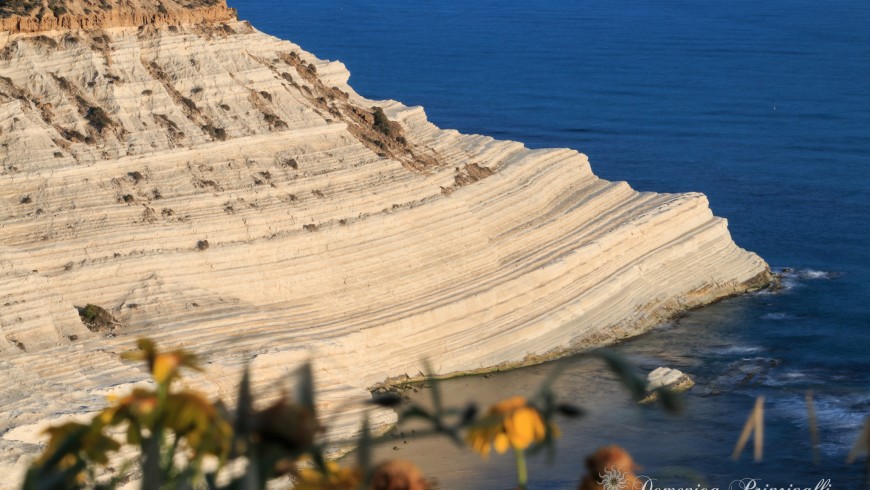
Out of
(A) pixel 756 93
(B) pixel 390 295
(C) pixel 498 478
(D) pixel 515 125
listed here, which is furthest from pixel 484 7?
(C) pixel 498 478

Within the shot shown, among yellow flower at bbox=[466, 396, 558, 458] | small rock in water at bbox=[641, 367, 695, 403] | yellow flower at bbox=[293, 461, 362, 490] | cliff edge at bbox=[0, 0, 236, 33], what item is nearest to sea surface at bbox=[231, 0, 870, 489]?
small rock in water at bbox=[641, 367, 695, 403]

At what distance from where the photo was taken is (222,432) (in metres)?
5.25

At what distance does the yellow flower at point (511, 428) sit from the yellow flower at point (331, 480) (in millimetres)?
482

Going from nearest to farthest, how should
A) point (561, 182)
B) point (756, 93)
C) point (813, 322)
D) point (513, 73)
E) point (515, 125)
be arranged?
1. point (813, 322)
2. point (561, 182)
3. point (515, 125)
4. point (756, 93)
5. point (513, 73)

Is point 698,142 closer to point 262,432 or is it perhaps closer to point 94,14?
point 94,14

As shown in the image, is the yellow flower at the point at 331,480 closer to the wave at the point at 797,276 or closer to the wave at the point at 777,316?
the wave at the point at 777,316

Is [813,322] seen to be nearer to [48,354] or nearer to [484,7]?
[48,354]

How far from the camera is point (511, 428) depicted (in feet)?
17.1

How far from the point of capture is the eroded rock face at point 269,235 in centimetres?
3419

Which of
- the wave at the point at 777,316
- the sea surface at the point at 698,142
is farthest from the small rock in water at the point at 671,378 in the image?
the wave at the point at 777,316

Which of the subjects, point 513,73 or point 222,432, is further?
point 513,73

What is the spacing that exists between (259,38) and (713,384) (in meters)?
18.7

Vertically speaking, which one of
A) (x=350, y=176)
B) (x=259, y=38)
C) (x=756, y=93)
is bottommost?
(x=350, y=176)

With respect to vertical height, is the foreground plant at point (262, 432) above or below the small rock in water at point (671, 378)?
below
